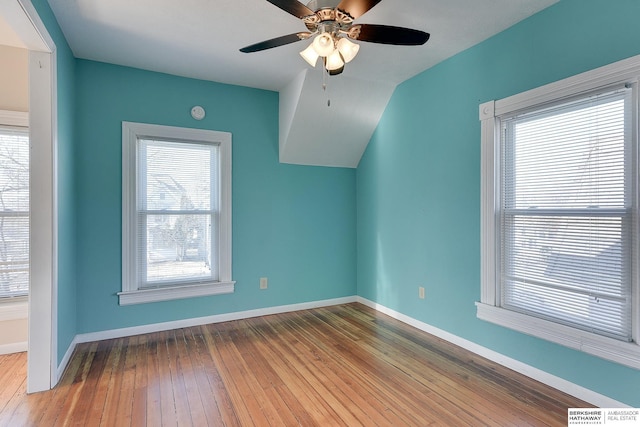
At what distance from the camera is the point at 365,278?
4.30 m

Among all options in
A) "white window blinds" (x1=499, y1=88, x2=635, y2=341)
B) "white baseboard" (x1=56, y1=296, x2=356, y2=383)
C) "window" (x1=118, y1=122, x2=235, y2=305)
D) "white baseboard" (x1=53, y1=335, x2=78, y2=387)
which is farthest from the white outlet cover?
"white window blinds" (x1=499, y1=88, x2=635, y2=341)

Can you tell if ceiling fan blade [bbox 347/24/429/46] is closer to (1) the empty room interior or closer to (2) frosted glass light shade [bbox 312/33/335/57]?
(1) the empty room interior

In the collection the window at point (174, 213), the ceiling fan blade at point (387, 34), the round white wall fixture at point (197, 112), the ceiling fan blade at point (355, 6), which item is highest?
the round white wall fixture at point (197, 112)

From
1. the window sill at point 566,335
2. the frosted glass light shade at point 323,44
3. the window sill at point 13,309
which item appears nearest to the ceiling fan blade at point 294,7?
the frosted glass light shade at point 323,44

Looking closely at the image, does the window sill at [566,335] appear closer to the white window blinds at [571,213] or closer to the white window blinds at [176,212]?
the white window blinds at [571,213]

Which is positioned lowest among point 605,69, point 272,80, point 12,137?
point 12,137

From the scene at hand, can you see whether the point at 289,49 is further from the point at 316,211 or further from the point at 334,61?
the point at 316,211

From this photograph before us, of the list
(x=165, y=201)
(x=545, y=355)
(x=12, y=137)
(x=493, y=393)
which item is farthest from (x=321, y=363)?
(x=12, y=137)

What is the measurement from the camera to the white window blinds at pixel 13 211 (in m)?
2.88

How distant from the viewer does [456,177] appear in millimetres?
2986

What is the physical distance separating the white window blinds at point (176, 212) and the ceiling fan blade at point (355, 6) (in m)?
2.33

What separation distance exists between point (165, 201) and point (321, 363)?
2.19 metres

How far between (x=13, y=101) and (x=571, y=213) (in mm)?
4442

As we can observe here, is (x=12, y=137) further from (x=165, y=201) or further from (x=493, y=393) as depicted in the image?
(x=493, y=393)
